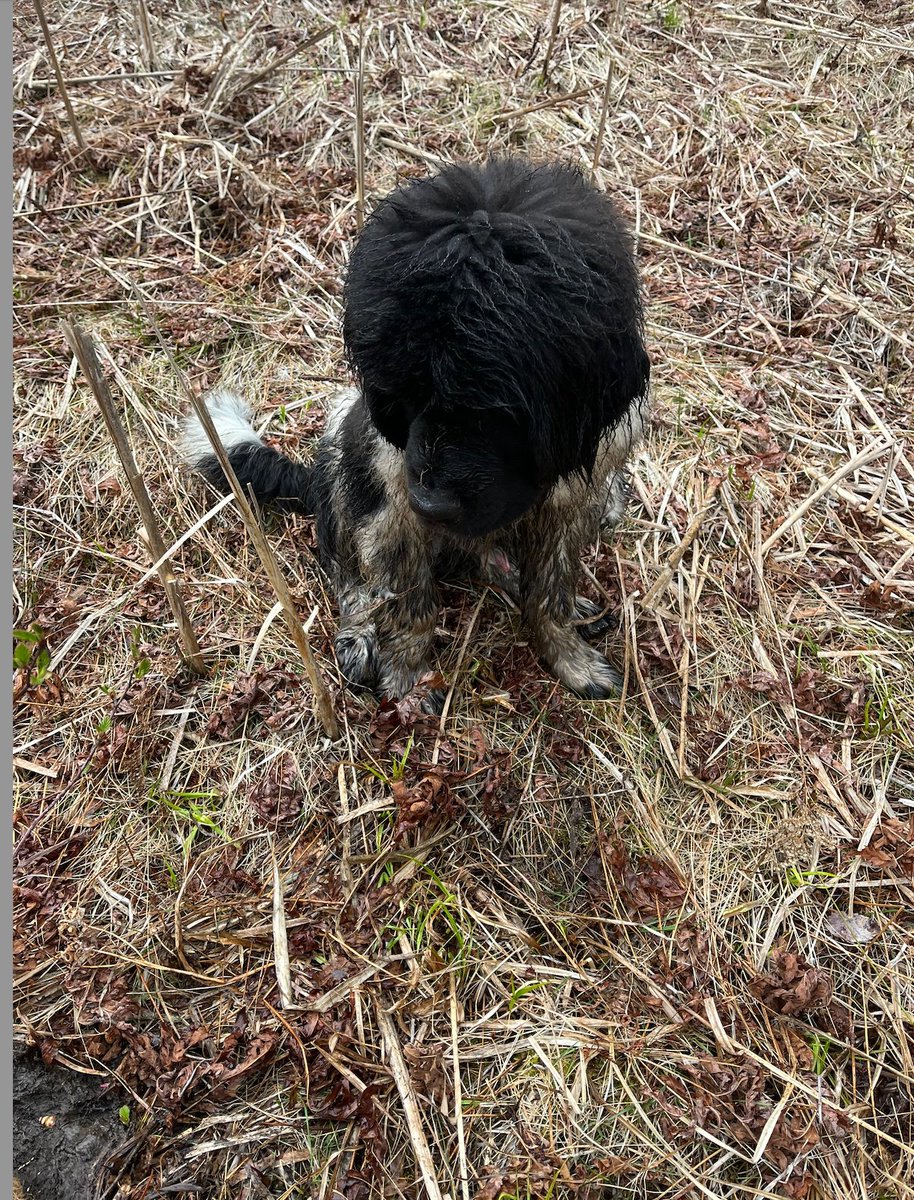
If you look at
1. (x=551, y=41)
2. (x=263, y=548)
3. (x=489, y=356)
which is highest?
A: (x=551, y=41)

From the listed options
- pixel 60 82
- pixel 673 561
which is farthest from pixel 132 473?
pixel 60 82

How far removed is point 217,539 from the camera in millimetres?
3852

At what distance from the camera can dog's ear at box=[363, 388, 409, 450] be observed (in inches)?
103

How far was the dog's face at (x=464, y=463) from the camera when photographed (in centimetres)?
253

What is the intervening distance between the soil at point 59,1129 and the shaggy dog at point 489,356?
184 cm

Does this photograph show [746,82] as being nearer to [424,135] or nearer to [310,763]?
[424,135]

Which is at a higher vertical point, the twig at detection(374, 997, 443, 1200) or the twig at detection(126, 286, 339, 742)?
the twig at detection(126, 286, 339, 742)

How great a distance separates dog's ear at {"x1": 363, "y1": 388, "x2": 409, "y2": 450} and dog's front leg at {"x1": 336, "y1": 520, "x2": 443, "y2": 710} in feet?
1.65

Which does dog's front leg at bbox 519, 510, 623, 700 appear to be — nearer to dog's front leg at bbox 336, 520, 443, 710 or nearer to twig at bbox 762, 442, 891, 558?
dog's front leg at bbox 336, 520, 443, 710

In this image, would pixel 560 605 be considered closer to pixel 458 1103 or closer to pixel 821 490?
pixel 821 490

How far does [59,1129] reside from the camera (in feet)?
8.55

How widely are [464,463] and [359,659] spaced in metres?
1.28

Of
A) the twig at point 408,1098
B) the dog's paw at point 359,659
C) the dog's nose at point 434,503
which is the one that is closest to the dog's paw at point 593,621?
the dog's paw at point 359,659

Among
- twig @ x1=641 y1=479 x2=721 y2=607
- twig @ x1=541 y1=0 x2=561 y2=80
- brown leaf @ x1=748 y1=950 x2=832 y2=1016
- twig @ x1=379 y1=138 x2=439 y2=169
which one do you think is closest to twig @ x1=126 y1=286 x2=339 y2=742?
twig @ x1=641 y1=479 x2=721 y2=607
